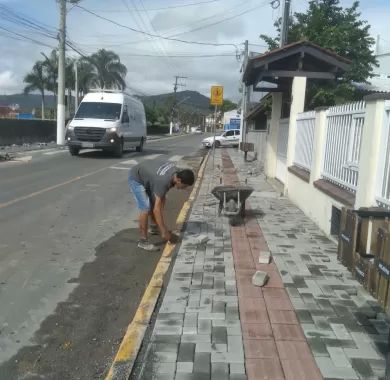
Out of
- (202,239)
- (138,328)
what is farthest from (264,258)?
(138,328)

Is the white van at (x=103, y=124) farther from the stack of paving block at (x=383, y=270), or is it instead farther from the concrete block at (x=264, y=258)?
the stack of paving block at (x=383, y=270)

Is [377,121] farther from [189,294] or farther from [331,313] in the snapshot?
[189,294]

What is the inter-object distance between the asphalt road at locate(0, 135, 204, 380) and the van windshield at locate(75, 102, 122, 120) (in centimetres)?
1158

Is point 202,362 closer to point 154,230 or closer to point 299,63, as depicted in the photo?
point 154,230

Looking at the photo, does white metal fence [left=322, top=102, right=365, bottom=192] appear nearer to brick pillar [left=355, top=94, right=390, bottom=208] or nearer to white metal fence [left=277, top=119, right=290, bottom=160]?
brick pillar [left=355, top=94, right=390, bottom=208]

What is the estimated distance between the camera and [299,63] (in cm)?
1265

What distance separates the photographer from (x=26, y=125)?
1229 inches

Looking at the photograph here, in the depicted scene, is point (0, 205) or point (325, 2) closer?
point (0, 205)

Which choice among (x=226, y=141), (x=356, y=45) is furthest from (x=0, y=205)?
(x=226, y=141)

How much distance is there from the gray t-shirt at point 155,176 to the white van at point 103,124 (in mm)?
15791

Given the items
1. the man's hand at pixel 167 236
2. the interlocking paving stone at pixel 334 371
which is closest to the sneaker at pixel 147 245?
the man's hand at pixel 167 236

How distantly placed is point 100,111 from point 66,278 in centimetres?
1833

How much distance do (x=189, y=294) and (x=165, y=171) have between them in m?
1.92

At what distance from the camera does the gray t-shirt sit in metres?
6.48
